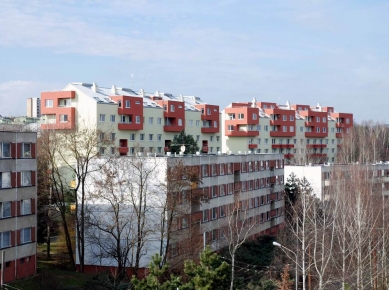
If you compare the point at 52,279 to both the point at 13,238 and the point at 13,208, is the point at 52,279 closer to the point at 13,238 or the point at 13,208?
the point at 13,238

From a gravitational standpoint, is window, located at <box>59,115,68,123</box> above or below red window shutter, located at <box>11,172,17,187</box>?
above

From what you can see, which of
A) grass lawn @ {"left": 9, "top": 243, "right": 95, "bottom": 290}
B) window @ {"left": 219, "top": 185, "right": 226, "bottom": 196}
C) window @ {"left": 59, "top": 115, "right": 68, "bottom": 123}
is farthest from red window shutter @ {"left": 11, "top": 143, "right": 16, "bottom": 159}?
window @ {"left": 59, "top": 115, "right": 68, "bottom": 123}

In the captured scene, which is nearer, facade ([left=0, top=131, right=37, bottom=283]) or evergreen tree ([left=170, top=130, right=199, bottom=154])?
facade ([left=0, top=131, right=37, bottom=283])

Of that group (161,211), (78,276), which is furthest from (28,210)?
(161,211)

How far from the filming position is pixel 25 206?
37062 mm

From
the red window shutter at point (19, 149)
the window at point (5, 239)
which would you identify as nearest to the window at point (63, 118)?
the red window shutter at point (19, 149)

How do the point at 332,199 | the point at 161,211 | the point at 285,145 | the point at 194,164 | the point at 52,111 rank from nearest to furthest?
the point at 161,211 < the point at 194,164 < the point at 332,199 < the point at 52,111 < the point at 285,145

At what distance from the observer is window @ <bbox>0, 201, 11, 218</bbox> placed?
3488 centimetres

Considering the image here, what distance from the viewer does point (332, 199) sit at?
48.8 meters

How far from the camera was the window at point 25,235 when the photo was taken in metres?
36.4

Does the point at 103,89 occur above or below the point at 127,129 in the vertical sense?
above

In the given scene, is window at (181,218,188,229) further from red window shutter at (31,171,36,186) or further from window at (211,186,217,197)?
red window shutter at (31,171,36,186)

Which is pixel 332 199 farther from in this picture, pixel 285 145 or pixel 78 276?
pixel 285 145

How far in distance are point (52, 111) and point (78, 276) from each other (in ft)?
93.4
